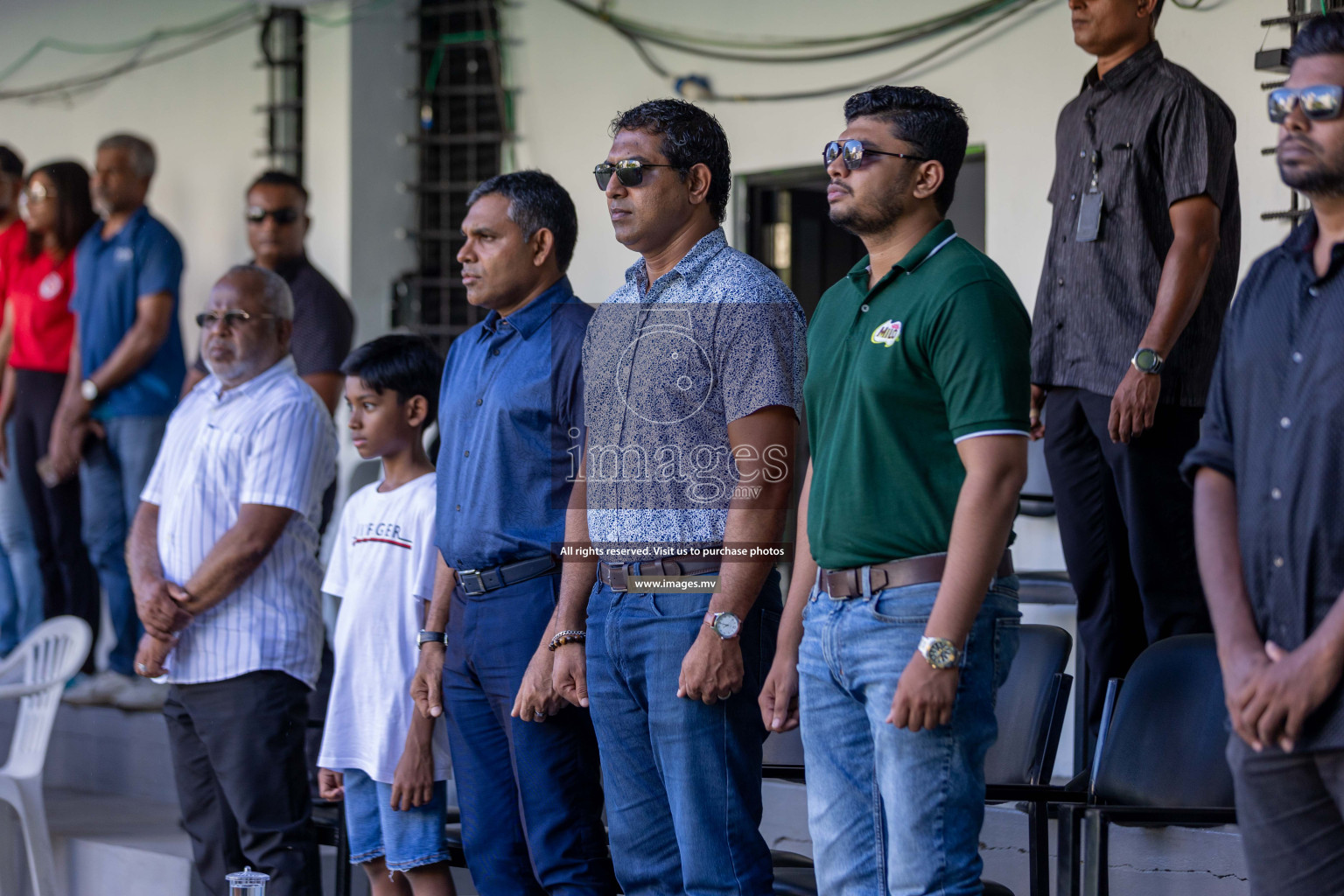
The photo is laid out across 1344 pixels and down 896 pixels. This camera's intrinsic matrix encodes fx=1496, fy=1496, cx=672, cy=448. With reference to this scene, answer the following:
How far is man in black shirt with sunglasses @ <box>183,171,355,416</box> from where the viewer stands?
203 inches

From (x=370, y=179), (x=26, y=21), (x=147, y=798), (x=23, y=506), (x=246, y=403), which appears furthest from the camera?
(x=26, y=21)

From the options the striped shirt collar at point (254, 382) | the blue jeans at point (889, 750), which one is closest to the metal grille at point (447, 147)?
the striped shirt collar at point (254, 382)

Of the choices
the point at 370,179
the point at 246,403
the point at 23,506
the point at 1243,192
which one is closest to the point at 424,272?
the point at 370,179

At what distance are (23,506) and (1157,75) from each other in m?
4.46

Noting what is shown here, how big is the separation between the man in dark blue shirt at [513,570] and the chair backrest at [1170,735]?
987mm

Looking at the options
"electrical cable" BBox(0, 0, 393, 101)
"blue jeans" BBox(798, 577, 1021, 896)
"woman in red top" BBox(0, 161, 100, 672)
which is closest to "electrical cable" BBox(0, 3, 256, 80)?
"electrical cable" BBox(0, 0, 393, 101)

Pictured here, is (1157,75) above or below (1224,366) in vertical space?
above

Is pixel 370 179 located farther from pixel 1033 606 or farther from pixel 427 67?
pixel 1033 606

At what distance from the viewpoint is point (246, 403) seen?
3635mm

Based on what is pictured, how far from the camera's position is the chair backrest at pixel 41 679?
451cm

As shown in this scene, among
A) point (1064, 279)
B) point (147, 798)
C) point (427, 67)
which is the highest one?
point (427, 67)

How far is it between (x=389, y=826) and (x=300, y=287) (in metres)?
2.56

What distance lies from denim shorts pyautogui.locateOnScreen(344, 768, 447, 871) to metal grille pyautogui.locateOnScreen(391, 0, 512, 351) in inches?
129

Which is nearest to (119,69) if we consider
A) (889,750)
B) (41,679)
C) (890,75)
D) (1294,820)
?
(41,679)
